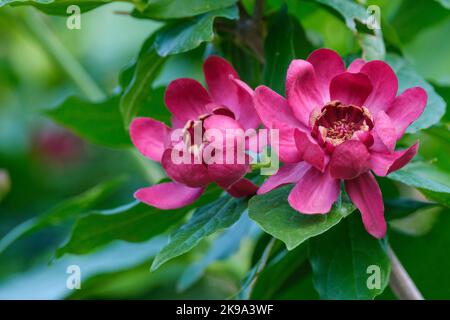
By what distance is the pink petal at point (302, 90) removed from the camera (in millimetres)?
910

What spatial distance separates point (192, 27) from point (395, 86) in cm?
29

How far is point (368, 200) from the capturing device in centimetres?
90

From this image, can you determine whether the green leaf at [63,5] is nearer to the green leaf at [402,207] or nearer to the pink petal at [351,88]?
the pink petal at [351,88]

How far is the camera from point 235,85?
98 centimetres

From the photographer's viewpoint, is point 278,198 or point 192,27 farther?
point 192,27

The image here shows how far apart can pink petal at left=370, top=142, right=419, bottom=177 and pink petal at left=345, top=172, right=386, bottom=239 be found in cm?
3

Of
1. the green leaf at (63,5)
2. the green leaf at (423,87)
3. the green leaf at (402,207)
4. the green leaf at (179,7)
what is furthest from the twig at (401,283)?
the green leaf at (63,5)

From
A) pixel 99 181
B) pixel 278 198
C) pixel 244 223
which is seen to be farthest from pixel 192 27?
pixel 99 181

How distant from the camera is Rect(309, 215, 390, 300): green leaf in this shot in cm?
100

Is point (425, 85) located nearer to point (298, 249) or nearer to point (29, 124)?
point (298, 249)

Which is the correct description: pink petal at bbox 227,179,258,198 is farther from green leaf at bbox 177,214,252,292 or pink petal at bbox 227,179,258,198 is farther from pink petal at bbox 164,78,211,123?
green leaf at bbox 177,214,252,292

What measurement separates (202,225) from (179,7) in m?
0.30

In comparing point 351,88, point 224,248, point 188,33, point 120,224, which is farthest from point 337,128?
point 224,248

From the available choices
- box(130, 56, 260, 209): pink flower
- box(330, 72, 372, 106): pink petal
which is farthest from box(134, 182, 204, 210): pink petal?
box(330, 72, 372, 106): pink petal
